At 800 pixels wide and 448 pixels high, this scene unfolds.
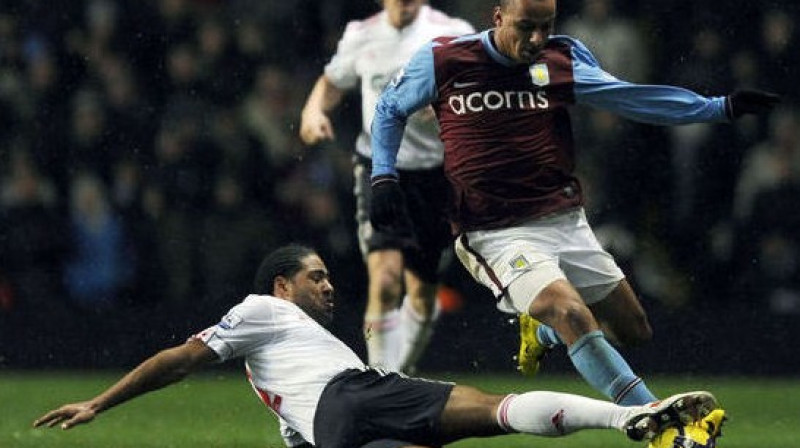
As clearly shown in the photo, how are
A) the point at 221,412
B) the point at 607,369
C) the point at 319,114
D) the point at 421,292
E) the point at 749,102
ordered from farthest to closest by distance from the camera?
the point at 421,292
the point at 221,412
the point at 319,114
the point at 749,102
the point at 607,369

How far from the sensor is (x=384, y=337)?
11133mm

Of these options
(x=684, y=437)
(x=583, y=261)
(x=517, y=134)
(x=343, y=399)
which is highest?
(x=517, y=134)

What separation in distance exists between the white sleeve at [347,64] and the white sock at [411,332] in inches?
48.6

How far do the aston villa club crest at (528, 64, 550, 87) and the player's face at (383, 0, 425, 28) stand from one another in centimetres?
287

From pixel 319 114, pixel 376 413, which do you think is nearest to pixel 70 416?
pixel 376 413

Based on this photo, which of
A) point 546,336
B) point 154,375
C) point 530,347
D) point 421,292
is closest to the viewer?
point 154,375

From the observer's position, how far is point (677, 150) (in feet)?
43.0

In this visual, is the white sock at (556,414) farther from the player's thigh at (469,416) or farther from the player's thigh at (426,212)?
the player's thigh at (426,212)

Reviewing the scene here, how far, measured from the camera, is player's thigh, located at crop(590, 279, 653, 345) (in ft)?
27.9

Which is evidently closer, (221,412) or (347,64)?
(221,412)

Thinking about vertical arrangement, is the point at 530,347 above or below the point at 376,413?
below

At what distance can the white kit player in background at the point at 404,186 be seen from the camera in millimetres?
11039

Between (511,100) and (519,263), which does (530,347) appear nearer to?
(519,263)

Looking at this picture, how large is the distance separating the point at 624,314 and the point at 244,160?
5.44 meters
